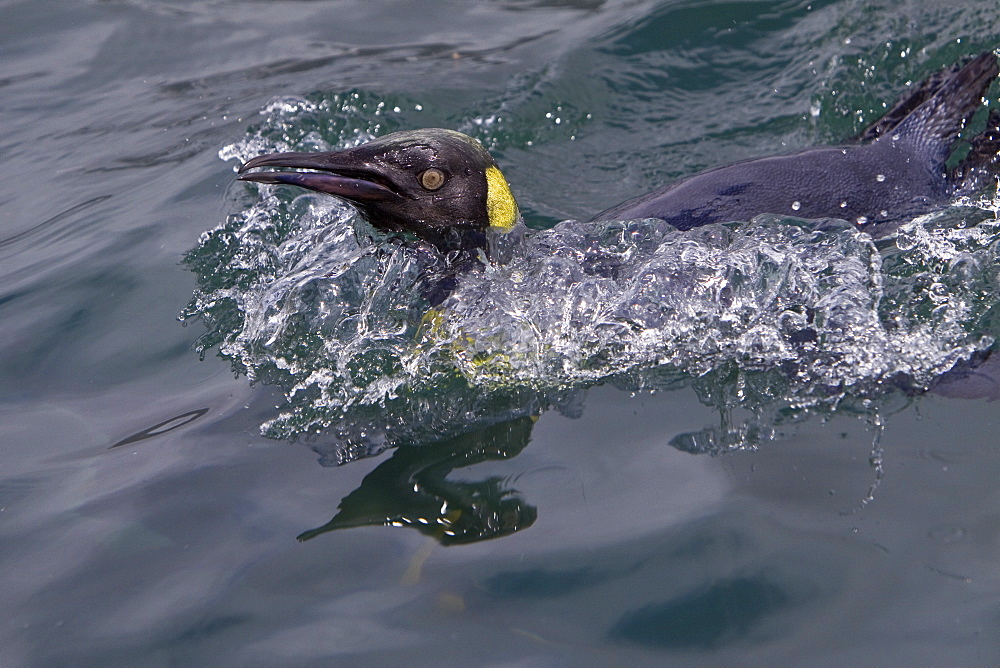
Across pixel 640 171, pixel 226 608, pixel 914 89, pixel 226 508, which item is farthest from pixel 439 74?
pixel 226 608

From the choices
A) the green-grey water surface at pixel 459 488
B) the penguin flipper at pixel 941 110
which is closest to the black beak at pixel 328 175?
the green-grey water surface at pixel 459 488

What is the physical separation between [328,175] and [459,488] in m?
1.49

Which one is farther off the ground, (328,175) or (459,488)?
(328,175)

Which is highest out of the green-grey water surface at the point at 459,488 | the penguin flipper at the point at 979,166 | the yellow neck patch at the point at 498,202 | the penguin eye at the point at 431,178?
the penguin eye at the point at 431,178

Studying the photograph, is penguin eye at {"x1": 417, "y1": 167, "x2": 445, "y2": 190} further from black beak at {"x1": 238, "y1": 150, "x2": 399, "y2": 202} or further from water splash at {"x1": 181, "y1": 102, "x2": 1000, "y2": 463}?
water splash at {"x1": 181, "y1": 102, "x2": 1000, "y2": 463}

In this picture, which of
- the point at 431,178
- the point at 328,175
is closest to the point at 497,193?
the point at 431,178

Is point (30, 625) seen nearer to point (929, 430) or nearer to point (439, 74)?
point (929, 430)

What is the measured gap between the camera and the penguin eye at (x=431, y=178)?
14.1 ft

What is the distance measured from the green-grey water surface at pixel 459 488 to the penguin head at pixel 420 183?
718 mm

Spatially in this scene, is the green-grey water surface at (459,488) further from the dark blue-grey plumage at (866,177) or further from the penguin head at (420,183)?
the penguin head at (420,183)

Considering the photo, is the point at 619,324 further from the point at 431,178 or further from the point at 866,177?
the point at 866,177

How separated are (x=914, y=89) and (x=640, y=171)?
5.74 feet

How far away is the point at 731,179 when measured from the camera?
504 cm

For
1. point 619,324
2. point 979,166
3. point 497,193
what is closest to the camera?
point 619,324
